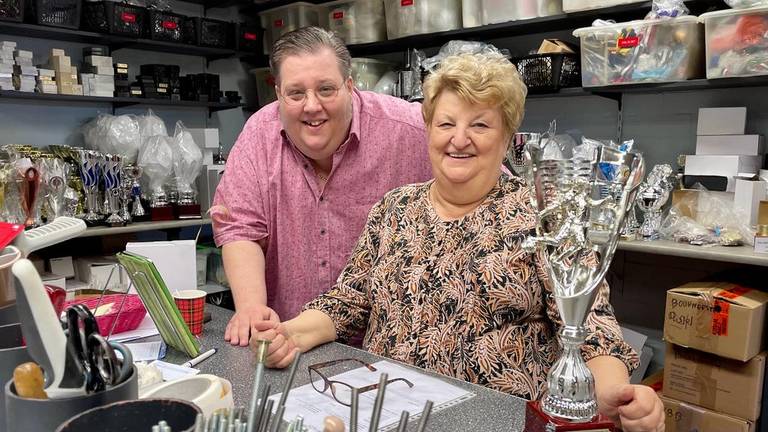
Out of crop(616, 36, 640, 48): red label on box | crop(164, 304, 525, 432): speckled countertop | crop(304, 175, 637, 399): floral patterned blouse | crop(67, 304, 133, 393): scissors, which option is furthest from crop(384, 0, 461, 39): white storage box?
crop(67, 304, 133, 393): scissors

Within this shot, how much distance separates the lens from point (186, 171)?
3.67 meters

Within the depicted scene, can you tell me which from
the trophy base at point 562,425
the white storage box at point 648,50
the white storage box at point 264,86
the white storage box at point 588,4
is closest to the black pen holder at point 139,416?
the trophy base at point 562,425

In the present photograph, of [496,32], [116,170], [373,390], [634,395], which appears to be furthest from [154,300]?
[496,32]

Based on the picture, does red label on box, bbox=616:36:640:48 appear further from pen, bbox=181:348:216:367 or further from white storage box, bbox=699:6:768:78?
pen, bbox=181:348:216:367

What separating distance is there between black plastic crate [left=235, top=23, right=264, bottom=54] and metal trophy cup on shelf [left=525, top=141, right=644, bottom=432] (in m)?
3.69

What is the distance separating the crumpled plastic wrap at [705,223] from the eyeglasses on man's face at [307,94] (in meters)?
1.67

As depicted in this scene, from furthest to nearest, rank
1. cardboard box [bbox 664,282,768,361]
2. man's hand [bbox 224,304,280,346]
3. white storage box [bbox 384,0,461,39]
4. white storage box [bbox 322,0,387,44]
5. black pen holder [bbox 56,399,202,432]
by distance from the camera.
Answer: white storage box [bbox 322,0,387,44]
white storage box [bbox 384,0,461,39]
cardboard box [bbox 664,282,768,361]
man's hand [bbox 224,304,280,346]
black pen holder [bbox 56,399,202,432]

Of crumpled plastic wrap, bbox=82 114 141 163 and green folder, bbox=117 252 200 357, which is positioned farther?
crumpled plastic wrap, bbox=82 114 141 163

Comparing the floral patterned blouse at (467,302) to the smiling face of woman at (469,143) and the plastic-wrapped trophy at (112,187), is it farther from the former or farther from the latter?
the plastic-wrapped trophy at (112,187)

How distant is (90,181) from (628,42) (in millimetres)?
2684

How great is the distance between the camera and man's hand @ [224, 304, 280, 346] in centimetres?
137

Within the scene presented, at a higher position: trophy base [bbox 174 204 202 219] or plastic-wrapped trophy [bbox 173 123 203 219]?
plastic-wrapped trophy [bbox 173 123 203 219]

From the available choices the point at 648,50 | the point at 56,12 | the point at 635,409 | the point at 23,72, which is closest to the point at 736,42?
the point at 648,50

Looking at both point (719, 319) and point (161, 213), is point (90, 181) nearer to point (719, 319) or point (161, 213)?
point (161, 213)
